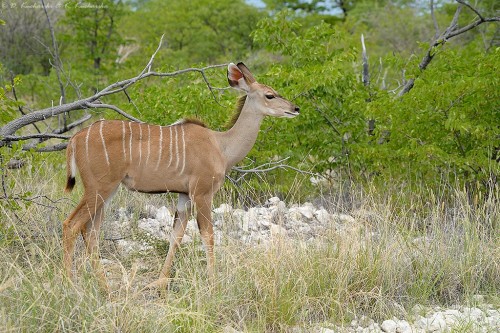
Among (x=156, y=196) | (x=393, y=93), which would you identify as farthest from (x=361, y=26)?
(x=156, y=196)

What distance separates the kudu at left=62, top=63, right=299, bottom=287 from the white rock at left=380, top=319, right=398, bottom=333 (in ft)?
3.29

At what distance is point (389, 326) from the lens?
174 inches

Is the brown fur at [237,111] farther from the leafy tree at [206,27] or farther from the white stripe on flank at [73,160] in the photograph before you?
the leafy tree at [206,27]

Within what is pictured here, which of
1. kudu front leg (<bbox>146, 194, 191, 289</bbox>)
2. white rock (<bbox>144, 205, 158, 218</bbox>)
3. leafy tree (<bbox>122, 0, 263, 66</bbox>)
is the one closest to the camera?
kudu front leg (<bbox>146, 194, 191, 289</bbox>)

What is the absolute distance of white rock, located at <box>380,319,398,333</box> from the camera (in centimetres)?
440

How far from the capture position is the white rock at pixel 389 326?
14.4 ft

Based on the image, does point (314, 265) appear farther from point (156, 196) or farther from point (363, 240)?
point (156, 196)

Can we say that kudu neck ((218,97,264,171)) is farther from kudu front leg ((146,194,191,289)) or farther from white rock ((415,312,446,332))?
white rock ((415,312,446,332))

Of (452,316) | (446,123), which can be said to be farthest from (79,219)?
(446,123)

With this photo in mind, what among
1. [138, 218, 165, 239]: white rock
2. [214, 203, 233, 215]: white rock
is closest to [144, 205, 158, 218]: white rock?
[138, 218, 165, 239]: white rock

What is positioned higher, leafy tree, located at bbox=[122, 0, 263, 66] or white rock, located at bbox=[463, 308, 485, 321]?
white rock, located at bbox=[463, 308, 485, 321]

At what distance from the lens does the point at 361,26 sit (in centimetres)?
2241

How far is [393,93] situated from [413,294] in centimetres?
380

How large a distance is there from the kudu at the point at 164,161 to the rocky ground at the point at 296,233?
0.75ft
